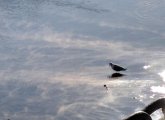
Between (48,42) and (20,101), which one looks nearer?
(20,101)

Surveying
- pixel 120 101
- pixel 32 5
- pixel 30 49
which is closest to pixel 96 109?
pixel 120 101

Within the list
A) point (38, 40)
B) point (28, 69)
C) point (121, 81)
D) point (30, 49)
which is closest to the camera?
point (121, 81)

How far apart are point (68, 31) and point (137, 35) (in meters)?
4.28

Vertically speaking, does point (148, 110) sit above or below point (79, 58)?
above

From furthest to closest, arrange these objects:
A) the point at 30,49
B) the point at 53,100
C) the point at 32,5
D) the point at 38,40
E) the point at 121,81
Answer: the point at 32,5, the point at 38,40, the point at 30,49, the point at 121,81, the point at 53,100

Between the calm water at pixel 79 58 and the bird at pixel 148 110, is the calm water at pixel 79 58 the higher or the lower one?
the lower one

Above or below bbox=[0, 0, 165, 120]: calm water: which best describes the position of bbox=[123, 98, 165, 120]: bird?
above

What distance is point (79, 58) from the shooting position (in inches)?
888

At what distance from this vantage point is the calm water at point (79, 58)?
17359mm

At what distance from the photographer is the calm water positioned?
57.0 ft

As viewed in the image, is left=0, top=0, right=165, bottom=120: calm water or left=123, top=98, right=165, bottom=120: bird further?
left=0, top=0, right=165, bottom=120: calm water

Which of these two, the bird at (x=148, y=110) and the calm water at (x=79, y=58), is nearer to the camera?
the bird at (x=148, y=110)

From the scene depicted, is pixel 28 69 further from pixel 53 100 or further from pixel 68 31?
pixel 68 31

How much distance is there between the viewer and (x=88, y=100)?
17.8 m
